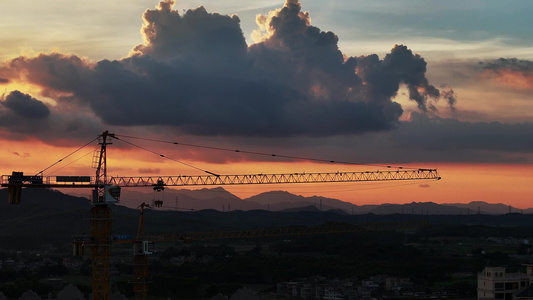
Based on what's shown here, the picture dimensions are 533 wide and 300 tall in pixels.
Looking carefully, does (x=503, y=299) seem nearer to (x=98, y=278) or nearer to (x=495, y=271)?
(x=495, y=271)

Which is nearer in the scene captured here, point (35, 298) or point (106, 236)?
point (106, 236)

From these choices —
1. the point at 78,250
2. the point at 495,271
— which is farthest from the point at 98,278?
the point at 495,271

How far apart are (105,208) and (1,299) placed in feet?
94.1

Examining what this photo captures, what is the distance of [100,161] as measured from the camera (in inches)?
7795

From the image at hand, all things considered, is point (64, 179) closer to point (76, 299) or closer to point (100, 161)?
point (100, 161)

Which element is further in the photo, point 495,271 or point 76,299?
point 76,299

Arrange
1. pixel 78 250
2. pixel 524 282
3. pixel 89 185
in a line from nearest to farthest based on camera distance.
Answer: pixel 524 282, pixel 78 250, pixel 89 185

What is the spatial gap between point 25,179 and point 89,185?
43.2 feet

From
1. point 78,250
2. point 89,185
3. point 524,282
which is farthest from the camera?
point 89,185

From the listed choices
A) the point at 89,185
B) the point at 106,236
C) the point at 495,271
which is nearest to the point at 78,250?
the point at 106,236

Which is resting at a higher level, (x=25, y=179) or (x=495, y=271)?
(x=25, y=179)

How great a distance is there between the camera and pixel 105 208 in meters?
185

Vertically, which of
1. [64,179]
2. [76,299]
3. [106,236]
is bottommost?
[76,299]

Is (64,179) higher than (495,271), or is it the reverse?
(64,179)
